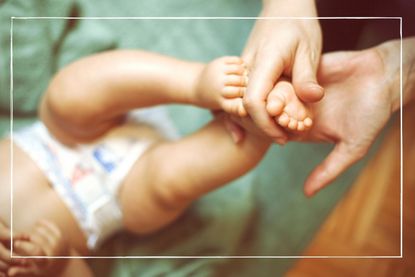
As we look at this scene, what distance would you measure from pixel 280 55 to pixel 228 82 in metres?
0.06

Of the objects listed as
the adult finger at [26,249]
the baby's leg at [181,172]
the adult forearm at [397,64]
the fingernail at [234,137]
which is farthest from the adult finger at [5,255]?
the adult forearm at [397,64]

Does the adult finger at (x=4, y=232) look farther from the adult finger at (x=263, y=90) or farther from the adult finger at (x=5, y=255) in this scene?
the adult finger at (x=263, y=90)

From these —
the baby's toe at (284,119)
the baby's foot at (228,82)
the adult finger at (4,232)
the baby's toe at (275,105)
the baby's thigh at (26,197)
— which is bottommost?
the adult finger at (4,232)

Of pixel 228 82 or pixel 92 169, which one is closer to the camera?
pixel 228 82

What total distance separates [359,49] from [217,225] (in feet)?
0.91

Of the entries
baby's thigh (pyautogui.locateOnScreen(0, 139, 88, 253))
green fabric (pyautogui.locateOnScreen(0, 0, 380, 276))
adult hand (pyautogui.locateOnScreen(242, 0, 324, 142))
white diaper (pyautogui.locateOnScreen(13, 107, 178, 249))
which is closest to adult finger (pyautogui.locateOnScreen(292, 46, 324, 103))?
adult hand (pyautogui.locateOnScreen(242, 0, 324, 142))

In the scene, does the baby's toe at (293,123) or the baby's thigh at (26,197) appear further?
the baby's thigh at (26,197)

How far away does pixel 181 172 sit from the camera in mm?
493

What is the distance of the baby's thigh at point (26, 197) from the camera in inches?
20.3

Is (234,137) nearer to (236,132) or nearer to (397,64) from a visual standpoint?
(236,132)

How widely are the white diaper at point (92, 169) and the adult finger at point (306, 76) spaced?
216mm

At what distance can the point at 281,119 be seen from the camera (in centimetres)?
38

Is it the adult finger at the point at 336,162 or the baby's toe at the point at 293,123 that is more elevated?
the baby's toe at the point at 293,123

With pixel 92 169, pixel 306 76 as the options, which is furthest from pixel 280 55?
pixel 92 169
